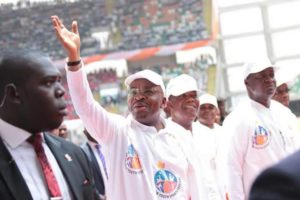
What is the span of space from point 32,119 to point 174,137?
5.02 feet

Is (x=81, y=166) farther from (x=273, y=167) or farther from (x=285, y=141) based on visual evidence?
(x=285, y=141)

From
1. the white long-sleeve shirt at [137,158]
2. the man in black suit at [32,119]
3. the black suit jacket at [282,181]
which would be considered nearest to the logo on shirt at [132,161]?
the white long-sleeve shirt at [137,158]

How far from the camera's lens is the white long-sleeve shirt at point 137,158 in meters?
2.94

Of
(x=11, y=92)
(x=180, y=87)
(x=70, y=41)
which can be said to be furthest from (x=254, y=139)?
(x=11, y=92)

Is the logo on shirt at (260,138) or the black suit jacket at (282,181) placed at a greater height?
the black suit jacket at (282,181)

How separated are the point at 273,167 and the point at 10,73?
4.45ft

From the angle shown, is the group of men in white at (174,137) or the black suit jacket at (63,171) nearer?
the black suit jacket at (63,171)

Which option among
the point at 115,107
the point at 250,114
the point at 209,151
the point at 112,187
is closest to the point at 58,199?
the point at 112,187

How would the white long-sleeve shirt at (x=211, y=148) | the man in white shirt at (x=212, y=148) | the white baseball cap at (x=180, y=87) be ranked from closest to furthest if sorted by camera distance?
the white baseball cap at (x=180, y=87) → the man in white shirt at (x=212, y=148) → the white long-sleeve shirt at (x=211, y=148)

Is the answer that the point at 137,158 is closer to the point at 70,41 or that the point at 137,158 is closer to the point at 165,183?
the point at 165,183

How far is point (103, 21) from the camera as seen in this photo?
26.1m

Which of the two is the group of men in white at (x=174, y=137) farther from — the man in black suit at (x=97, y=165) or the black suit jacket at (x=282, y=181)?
the black suit jacket at (x=282, y=181)

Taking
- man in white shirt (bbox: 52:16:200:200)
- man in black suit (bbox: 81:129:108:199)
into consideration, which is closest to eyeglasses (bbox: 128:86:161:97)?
man in white shirt (bbox: 52:16:200:200)

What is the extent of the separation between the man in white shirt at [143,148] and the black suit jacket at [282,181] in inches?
80.6
